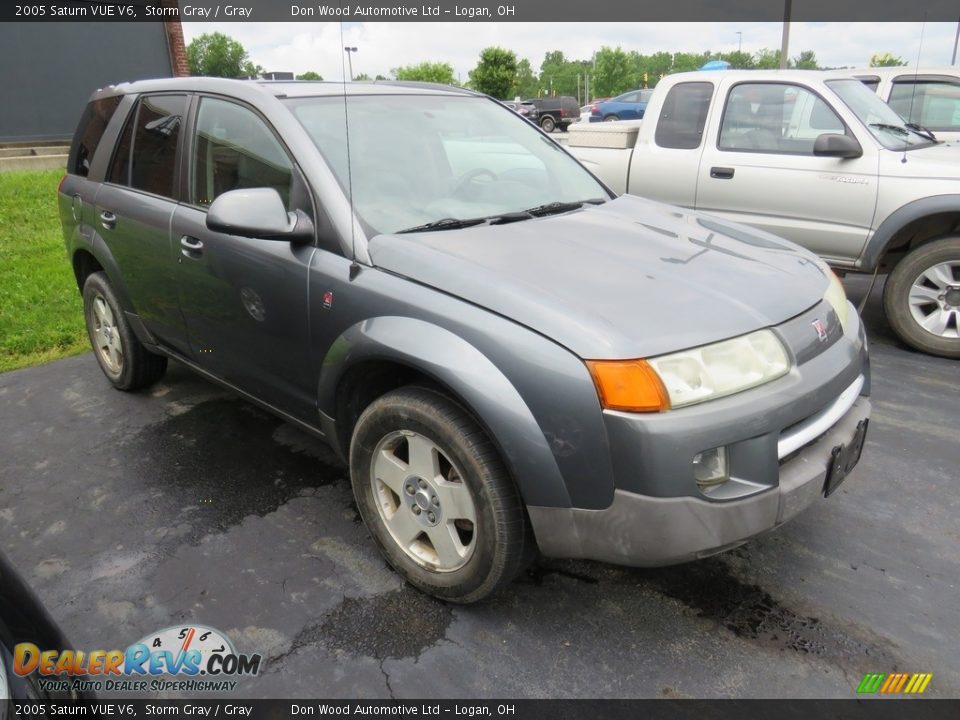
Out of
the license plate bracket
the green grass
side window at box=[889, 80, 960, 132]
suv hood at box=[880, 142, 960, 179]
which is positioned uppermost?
side window at box=[889, 80, 960, 132]

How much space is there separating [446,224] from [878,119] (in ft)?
14.1

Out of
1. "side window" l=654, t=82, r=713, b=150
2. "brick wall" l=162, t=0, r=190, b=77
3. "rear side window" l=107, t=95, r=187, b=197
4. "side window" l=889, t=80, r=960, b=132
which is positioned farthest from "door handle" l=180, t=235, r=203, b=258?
"brick wall" l=162, t=0, r=190, b=77

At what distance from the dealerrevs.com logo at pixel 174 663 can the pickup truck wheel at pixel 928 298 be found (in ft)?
15.6

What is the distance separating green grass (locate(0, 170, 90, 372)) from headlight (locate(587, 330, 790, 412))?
4.90 m

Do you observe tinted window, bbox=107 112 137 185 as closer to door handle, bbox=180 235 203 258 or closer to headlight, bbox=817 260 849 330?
door handle, bbox=180 235 203 258

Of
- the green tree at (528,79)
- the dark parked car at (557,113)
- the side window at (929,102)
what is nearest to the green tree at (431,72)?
the dark parked car at (557,113)

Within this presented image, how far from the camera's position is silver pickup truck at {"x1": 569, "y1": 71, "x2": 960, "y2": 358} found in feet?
15.9

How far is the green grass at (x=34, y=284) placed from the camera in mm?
5520

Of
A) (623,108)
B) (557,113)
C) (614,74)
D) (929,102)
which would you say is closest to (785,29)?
(929,102)

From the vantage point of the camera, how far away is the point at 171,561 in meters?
2.87

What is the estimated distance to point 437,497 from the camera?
7.94 ft

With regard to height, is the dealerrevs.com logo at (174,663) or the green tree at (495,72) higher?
the green tree at (495,72)

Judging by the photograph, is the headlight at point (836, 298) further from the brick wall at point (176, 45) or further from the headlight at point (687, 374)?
the brick wall at point (176, 45)

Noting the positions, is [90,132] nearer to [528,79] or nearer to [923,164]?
[923,164]
